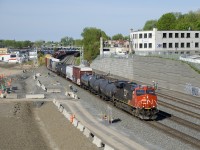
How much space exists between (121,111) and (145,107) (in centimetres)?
618

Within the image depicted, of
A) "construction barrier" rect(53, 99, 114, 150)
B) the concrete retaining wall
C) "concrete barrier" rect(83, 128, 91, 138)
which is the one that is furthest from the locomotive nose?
the concrete retaining wall

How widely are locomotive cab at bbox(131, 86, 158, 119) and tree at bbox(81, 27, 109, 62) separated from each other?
5041 inches

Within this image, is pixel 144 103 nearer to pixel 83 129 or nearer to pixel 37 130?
pixel 83 129

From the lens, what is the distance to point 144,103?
38969mm

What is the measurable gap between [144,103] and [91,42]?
145028 mm

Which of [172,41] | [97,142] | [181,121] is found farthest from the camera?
[172,41]

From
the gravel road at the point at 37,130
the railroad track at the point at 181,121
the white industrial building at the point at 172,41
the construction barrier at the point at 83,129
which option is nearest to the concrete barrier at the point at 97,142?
the construction barrier at the point at 83,129

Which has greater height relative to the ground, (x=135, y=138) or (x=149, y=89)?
(x=149, y=89)

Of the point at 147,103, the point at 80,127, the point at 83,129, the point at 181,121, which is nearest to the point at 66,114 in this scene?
the point at 80,127

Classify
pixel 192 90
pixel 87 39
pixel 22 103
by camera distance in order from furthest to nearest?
pixel 87 39
pixel 192 90
pixel 22 103

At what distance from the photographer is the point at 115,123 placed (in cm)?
3772

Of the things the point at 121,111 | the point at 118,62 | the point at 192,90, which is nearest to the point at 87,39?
the point at 118,62

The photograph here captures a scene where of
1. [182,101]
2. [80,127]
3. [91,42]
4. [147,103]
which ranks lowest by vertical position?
[182,101]

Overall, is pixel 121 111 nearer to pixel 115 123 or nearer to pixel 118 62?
pixel 115 123
